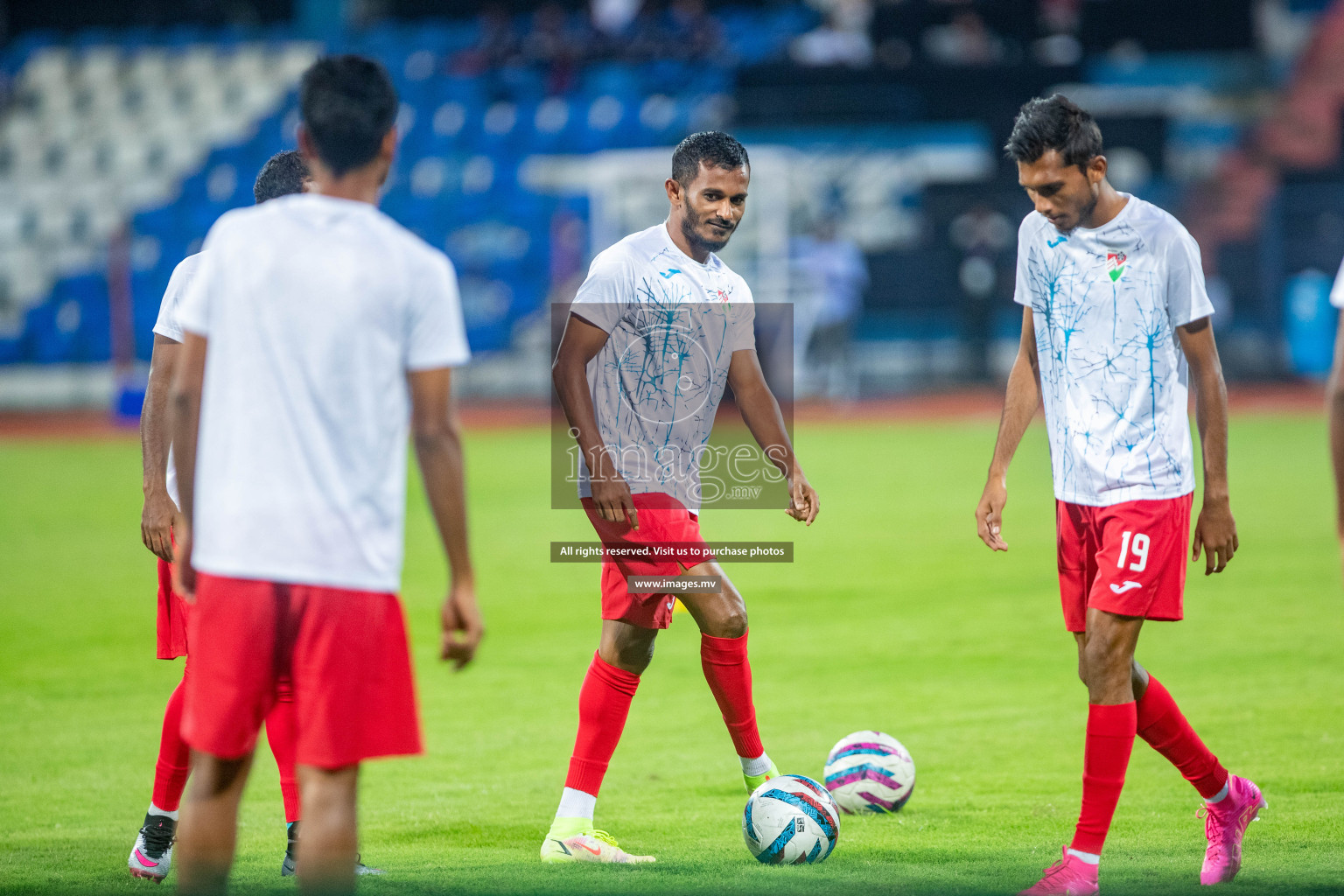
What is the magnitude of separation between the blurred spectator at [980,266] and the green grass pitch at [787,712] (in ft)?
32.1

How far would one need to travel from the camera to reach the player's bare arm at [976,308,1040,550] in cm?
485

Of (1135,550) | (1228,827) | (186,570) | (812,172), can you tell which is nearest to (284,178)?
(186,570)

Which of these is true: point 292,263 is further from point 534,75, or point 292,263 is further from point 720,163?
point 534,75

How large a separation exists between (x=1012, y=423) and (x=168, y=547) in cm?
273

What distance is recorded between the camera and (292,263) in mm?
3219

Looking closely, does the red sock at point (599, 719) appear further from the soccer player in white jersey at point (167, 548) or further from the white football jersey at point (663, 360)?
the soccer player in white jersey at point (167, 548)

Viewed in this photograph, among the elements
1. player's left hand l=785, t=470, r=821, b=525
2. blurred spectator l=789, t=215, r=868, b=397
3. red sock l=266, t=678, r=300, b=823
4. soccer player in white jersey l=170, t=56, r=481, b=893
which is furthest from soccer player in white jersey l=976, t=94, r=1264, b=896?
blurred spectator l=789, t=215, r=868, b=397

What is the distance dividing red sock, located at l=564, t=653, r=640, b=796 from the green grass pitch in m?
0.33

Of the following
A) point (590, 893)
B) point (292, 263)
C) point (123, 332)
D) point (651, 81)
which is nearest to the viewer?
point (292, 263)

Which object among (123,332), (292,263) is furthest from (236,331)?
(123,332)

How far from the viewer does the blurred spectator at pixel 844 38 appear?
25.5m

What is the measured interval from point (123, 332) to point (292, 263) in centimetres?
2280

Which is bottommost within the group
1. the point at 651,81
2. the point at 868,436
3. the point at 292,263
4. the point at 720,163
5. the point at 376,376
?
the point at 868,436

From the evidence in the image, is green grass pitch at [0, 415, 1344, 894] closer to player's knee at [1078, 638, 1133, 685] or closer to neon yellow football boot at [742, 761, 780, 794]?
neon yellow football boot at [742, 761, 780, 794]
